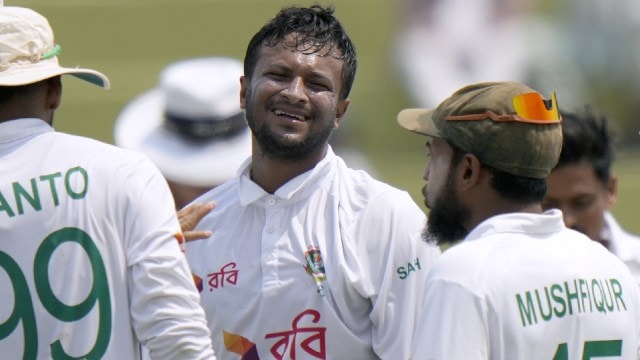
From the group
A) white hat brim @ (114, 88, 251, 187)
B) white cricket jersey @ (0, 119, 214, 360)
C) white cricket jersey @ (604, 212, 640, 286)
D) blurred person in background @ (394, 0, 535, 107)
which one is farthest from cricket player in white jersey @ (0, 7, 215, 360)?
blurred person in background @ (394, 0, 535, 107)

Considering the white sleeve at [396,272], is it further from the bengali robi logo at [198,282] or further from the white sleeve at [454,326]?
the white sleeve at [454,326]

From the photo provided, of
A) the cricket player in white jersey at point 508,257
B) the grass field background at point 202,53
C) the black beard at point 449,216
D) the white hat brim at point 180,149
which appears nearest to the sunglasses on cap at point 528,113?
the cricket player in white jersey at point 508,257

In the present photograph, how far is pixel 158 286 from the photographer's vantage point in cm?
304

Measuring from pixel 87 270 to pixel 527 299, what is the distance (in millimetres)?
931

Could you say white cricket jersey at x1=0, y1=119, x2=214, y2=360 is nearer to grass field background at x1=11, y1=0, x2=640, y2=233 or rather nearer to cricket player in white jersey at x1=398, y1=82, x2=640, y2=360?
cricket player in white jersey at x1=398, y1=82, x2=640, y2=360

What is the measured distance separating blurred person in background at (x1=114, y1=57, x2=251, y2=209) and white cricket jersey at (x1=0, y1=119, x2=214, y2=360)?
1491mm

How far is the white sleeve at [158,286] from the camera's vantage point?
3.04 meters

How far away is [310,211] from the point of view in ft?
11.7

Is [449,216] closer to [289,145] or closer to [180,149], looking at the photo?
[289,145]

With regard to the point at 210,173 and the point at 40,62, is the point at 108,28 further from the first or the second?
the point at 40,62

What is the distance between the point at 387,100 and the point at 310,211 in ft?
11.2

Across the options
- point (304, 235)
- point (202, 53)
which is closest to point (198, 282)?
point (304, 235)

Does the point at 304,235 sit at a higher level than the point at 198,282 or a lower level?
higher

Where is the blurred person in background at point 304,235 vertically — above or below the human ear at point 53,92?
below
